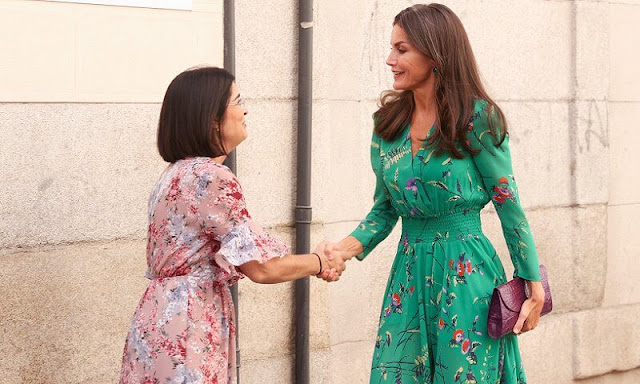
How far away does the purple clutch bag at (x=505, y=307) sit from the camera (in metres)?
4.46

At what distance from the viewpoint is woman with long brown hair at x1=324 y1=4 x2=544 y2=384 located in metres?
4.54

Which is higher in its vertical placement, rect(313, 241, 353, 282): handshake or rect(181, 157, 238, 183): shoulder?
rect(181, 157, 238, 183): shoulder

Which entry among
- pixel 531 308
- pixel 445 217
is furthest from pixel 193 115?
pixel 531 308

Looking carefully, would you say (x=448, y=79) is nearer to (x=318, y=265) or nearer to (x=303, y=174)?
(x=318, y=265)

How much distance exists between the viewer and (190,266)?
4.19 metres

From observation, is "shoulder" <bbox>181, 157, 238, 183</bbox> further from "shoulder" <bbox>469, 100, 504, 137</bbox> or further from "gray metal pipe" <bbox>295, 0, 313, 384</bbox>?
"gray metal pipe" <bbox>295, 0, 313, 384</bbox>

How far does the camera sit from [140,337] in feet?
13.7

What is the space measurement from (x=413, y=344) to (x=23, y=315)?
6.06 feet

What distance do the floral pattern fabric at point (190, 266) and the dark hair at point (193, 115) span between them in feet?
0.18

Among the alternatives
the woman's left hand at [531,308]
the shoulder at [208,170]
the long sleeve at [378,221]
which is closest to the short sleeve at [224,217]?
the shoulder at [208,170]

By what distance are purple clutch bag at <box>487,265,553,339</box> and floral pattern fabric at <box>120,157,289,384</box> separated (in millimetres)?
861

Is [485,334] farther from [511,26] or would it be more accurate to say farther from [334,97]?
[511,26]

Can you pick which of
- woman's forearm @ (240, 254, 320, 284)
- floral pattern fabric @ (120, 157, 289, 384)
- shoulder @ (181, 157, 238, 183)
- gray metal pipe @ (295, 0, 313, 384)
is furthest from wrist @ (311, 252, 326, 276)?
gray metal pipe @ (295, 0, 313, 384)

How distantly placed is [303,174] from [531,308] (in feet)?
7.13
